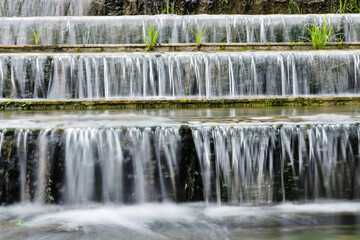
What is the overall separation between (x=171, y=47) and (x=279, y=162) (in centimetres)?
403

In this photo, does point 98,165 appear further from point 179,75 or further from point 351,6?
point 351,6

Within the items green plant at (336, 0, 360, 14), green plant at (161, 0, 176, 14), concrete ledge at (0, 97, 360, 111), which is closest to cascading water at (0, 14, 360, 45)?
green plant at (161, 0, 176, 14)

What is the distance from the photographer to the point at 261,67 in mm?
6688

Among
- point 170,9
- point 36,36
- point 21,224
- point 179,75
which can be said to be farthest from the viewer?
point 170,9

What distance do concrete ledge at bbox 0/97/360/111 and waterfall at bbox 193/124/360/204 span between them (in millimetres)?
2144

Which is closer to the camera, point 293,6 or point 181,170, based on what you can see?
point 181,170

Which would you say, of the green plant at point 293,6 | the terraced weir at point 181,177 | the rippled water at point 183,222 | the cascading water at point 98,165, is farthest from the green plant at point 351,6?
the cascading water at point 98,165

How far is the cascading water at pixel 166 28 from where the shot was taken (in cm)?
835

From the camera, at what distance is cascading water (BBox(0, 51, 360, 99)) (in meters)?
6.50

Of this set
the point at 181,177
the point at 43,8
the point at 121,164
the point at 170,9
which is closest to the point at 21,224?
the point at 121,164

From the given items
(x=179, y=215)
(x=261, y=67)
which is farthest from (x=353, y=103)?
(x=179, y=215)

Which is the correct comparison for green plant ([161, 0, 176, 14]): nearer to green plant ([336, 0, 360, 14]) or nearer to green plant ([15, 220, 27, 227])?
green plant ([336, 0, 360, 14])

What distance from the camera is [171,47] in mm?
7414

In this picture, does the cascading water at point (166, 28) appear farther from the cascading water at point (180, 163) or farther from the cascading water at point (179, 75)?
the cascading water at point (180, 163)
